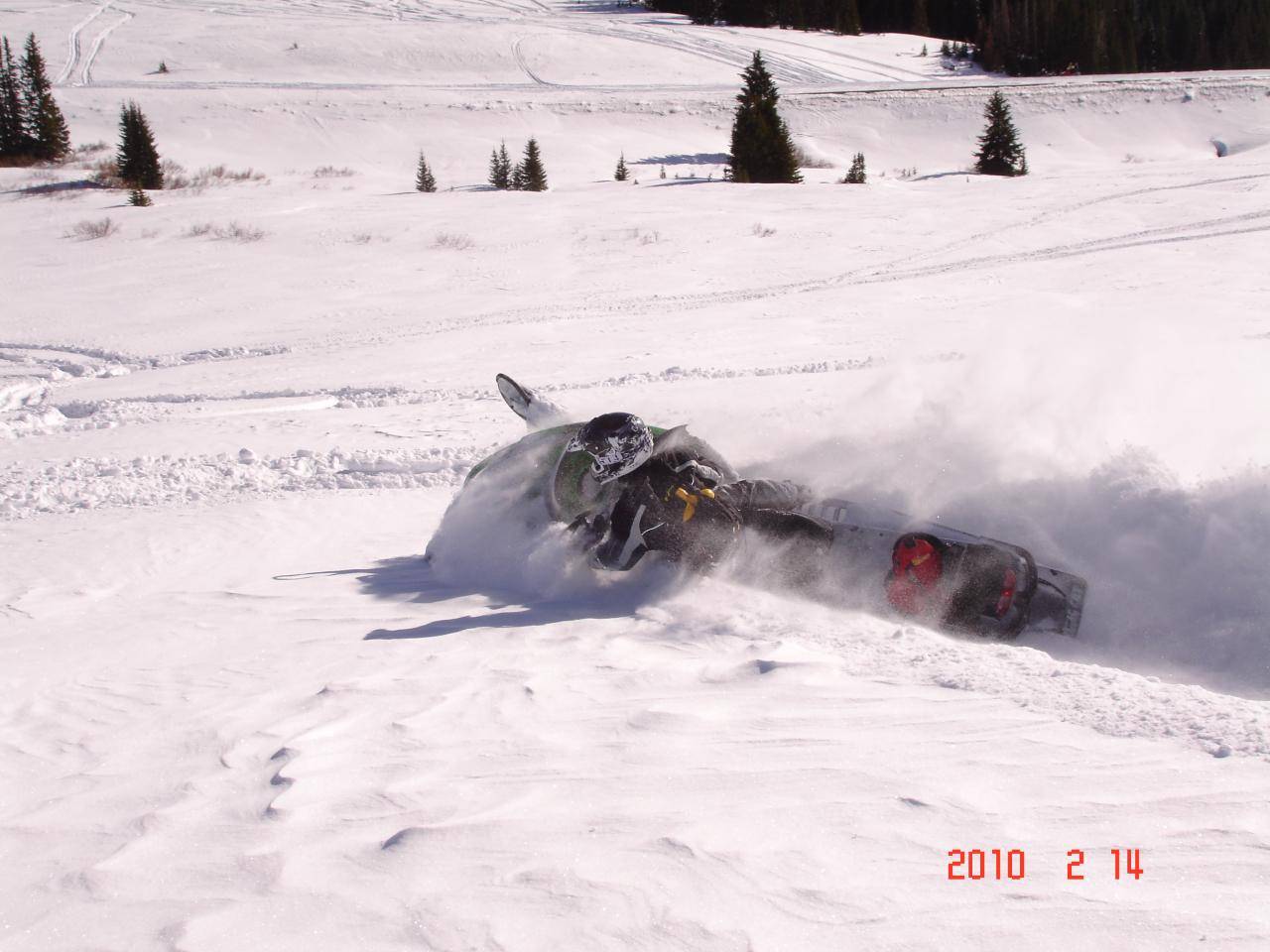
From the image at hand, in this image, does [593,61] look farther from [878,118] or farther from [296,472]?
[296,472]

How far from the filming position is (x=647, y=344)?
16.1 meters

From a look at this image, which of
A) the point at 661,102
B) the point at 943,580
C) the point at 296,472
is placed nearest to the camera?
the point at 943,580

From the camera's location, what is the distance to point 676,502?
5820 millimetres

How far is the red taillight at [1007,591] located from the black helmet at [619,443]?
217 cm

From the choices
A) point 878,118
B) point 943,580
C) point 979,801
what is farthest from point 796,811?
point 878,118

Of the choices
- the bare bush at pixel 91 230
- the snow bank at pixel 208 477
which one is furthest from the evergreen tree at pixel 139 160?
the snow bank at pixel 208 477

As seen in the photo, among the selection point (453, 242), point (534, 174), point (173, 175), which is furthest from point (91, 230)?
point (534, 174)

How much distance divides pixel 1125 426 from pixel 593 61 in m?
67.2

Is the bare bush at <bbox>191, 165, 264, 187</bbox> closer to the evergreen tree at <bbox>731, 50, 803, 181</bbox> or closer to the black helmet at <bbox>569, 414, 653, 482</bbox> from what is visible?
the evergreen tree at <bbox>731, 50, 803, 181</bbox>

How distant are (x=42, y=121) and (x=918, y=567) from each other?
5134 cm

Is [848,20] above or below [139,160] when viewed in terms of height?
above

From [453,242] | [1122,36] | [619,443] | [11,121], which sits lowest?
[619,443]

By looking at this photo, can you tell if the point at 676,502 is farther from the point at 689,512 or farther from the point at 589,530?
the point at 589,530
